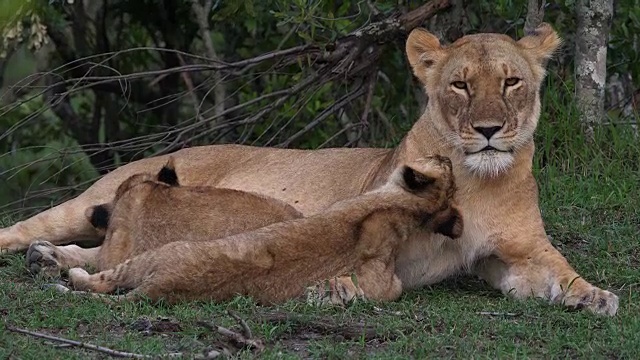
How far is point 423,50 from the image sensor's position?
19.5ft

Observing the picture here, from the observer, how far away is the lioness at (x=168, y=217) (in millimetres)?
5402

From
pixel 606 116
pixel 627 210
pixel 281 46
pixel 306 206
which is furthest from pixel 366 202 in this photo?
pixel 281 46

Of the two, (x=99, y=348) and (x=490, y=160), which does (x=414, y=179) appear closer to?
(x=490, y=160)

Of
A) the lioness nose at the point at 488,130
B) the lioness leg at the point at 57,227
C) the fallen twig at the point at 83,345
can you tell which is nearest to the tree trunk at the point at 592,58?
the lioness nose at the point at 488,130

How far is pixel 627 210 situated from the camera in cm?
679

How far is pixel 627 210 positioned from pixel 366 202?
215 centimetres

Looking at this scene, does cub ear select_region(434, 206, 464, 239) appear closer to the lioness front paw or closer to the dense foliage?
the lioness front paw

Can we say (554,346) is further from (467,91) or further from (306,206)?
(306,206)

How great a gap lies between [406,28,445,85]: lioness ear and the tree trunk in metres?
1.90

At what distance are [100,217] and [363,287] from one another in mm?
1451

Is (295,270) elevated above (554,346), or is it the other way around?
(295,270)

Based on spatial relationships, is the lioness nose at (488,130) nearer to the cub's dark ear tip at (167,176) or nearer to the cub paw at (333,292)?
the cub paw at (333,292)

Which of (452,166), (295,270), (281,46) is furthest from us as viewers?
(281,46)

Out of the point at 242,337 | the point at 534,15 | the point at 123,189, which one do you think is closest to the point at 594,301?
the point at 242,337
